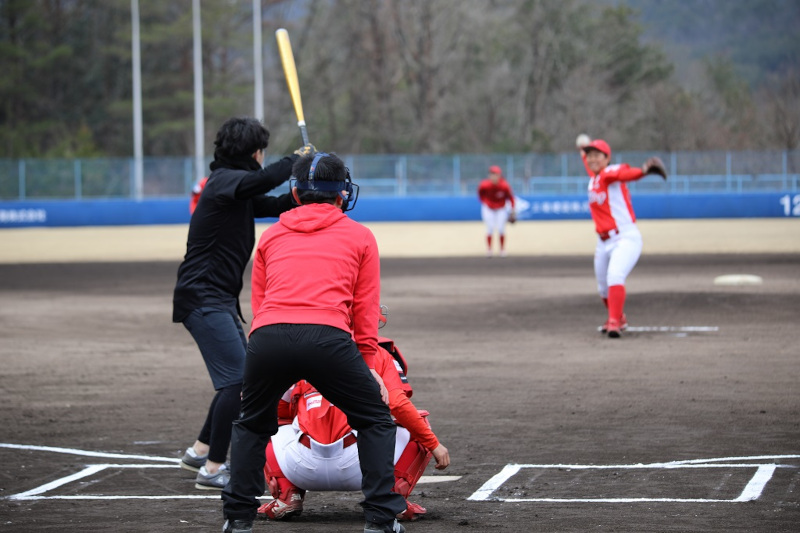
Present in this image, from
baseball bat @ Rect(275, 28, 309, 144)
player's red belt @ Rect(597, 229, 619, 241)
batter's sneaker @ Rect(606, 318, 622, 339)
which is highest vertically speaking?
baseball bat @ Rect(275, 28, 309, 144)

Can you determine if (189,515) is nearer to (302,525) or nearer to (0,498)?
(302,525)

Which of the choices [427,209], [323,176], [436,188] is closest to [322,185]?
[323,176]

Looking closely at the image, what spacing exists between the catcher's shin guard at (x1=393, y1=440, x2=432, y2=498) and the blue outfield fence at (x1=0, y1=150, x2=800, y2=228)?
121 feet

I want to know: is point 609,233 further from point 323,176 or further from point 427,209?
point 427,209

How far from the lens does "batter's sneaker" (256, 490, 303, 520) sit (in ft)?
18.9

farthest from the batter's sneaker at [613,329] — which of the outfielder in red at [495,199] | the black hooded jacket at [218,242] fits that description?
the outfielder in red at [495,199]

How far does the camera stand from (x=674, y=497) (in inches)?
238

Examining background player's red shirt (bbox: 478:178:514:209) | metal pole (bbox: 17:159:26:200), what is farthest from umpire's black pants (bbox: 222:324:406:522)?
metal pole (bbox: 17:159:26:200)

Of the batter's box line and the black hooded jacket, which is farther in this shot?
the black hooded jacket

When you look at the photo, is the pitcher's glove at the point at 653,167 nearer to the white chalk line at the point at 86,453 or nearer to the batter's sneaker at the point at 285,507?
the white chalk line at the point at 86,453

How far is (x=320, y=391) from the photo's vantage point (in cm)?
503

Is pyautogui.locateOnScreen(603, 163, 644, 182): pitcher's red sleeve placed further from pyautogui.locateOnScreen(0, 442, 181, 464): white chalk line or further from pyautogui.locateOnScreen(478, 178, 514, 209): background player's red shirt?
pyautogui.locateOnScreen(478, 178, 514, 209): background player's red shirt

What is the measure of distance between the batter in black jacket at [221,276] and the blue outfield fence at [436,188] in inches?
1408

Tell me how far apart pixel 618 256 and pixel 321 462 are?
8522 millimetres
